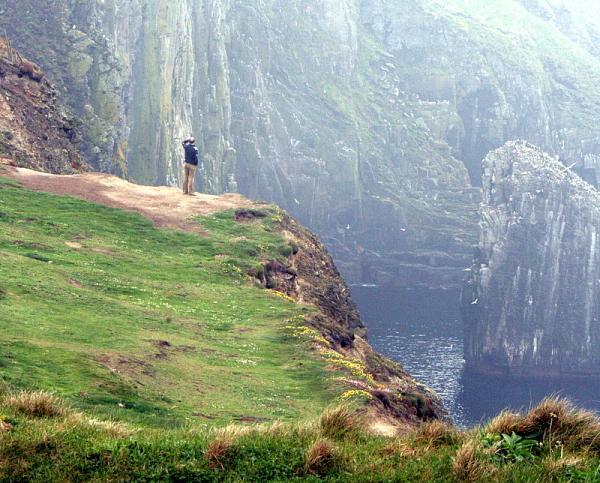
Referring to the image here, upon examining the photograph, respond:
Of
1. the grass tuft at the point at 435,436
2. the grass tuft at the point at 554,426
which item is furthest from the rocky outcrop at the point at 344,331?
the grass tuft at the point at 554,426

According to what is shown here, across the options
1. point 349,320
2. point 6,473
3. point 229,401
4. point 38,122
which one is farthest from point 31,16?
point 6,473

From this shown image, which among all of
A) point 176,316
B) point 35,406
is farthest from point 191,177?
point 35,406

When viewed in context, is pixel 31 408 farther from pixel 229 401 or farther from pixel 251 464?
pixel 229 401

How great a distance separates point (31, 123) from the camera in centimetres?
7406

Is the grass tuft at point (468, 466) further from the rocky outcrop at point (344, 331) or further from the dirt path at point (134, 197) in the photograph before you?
the dirt path at point (134, 197)

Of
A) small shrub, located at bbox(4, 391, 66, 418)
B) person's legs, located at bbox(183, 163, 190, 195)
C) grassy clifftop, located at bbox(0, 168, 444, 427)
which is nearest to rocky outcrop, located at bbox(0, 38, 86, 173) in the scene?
grassy clifftop, located at bbox(0, 168, 444, 427)

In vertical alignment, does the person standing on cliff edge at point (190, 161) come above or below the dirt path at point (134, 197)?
above

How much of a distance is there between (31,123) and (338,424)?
60.8m

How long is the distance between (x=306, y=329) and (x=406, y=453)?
20.3 m

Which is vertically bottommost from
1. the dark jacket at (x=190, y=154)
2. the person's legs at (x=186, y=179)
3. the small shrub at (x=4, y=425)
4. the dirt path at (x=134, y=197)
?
the small shrub at (x=4, y=425)

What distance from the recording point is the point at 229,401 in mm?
26781

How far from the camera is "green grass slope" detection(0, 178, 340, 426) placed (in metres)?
25.2

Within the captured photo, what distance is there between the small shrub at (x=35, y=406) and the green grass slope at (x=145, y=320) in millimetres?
3060

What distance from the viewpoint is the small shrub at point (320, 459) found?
1645cm
